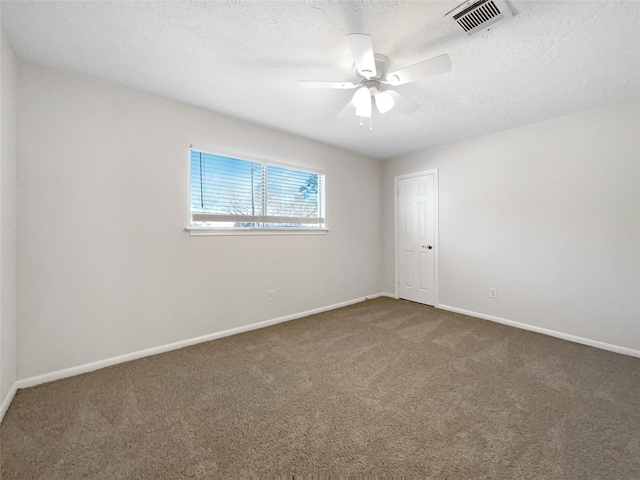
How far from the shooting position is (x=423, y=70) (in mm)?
1711

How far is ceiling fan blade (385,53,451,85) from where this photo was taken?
1597 millimetres

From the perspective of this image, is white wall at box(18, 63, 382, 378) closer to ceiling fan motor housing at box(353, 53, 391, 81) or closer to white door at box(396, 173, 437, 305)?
ceiling fan motor housing at box(353, 53, 391, 81)

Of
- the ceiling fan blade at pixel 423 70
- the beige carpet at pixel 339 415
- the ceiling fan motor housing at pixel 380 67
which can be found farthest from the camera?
the ceiling fan motor housing at pixel 380 67

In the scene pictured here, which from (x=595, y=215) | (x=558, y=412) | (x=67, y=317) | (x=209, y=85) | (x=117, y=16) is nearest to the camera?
(x=117, y=16)

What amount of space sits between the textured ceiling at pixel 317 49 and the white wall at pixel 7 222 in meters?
0.29

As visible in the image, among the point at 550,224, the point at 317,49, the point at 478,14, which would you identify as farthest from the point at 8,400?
the point at 550,224

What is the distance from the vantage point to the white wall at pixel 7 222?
1.69 meters

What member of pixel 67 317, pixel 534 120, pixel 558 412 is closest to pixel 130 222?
pixel 67 317

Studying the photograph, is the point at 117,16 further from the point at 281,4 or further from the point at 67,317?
the point at 67,317

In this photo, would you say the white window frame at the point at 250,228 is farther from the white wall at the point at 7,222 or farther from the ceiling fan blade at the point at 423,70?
the ceiling fan blade at the point at 423,70

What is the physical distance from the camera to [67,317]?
214 centimetres

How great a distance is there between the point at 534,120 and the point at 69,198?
185 inches

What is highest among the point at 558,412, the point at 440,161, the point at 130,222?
the point at 440,161

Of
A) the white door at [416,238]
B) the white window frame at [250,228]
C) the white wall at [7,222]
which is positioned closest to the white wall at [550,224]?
the white door at [416,238]
